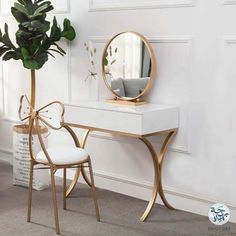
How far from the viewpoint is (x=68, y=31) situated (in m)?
3.95

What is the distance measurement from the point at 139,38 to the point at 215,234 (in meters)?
1.41

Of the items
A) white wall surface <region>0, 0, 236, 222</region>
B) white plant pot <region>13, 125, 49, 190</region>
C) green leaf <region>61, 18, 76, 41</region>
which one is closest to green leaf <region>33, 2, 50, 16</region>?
green leaf <region>61, 18, 76, 41</region>

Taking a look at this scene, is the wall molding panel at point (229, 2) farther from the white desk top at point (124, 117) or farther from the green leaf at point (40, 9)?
the green leaf at point (40, 9)

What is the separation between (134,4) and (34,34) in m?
0.81

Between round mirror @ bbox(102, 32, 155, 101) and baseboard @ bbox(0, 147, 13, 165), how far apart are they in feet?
4.92

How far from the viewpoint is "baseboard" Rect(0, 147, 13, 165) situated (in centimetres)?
474

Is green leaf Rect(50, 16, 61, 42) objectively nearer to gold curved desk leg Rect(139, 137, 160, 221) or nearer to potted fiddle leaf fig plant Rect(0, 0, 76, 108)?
potted fiddle leaf fig plant Rect(0, 0, 76, 108)

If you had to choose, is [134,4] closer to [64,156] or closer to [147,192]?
[64,156]

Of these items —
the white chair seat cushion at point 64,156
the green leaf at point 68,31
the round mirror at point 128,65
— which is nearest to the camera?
the white chair seat cushion at point 64,156

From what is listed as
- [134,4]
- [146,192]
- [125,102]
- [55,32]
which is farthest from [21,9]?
[146,192]

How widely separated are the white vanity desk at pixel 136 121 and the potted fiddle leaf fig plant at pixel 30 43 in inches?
22.5

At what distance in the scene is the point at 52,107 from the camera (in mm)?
4297

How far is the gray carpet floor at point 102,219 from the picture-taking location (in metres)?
3.11

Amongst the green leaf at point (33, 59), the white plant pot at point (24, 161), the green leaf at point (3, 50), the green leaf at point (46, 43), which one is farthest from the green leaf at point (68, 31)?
the white plant pot at point (24, 161)
